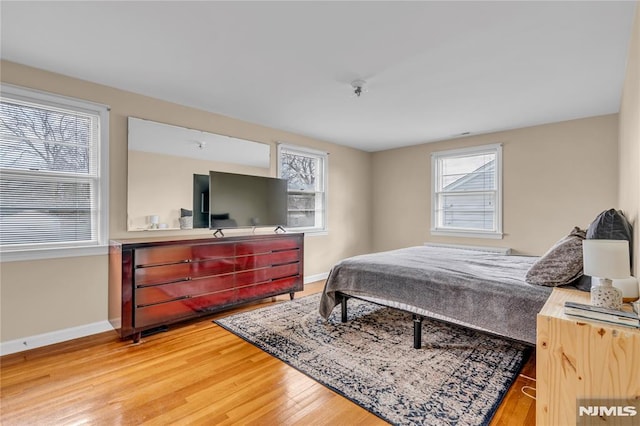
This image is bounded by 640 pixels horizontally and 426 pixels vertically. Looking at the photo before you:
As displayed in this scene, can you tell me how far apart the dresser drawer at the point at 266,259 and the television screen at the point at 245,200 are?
1.50ft

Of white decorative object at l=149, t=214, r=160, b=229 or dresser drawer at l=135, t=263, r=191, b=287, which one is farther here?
white decorative object at l=149, t=214, r=160, b=229

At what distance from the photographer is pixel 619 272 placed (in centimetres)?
139

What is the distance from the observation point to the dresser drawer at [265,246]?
3.56 m

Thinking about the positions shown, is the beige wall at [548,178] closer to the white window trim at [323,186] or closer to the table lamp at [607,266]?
the white window trim at [323,186]

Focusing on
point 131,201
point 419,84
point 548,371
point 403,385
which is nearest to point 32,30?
point 131,201

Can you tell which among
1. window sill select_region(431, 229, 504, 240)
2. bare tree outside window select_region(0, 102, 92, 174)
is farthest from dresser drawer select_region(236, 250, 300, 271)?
window sill select_region(431, 229, 504, 240)

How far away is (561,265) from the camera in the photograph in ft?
6.79

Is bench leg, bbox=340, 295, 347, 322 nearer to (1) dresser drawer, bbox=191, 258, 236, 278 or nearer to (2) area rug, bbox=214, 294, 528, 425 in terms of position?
(2) area rug, bbox=214, 294, 528, 425

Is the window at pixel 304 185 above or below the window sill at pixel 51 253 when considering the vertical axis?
above

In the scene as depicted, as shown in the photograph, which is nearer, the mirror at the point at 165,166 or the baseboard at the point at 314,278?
the mirror at the point at 165,166

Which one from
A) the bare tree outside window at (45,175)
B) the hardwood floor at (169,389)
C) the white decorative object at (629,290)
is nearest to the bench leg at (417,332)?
the hardwood floor at (169,389)

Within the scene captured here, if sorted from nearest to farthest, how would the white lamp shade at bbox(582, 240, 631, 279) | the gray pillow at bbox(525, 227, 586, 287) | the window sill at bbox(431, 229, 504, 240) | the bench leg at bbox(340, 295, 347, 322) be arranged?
the white lamp shade at bbox(582, 240, 631, 279)
the gray pillow at bbox(525, 227, 586, 287)
the bench leg at bbox(340, 295, 347, 322)
the window sill at bbox(431, 229, 504, 240)

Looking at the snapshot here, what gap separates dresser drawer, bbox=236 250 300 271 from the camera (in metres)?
3.58

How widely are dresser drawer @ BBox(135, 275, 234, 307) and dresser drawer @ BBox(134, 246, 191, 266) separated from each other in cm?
23
